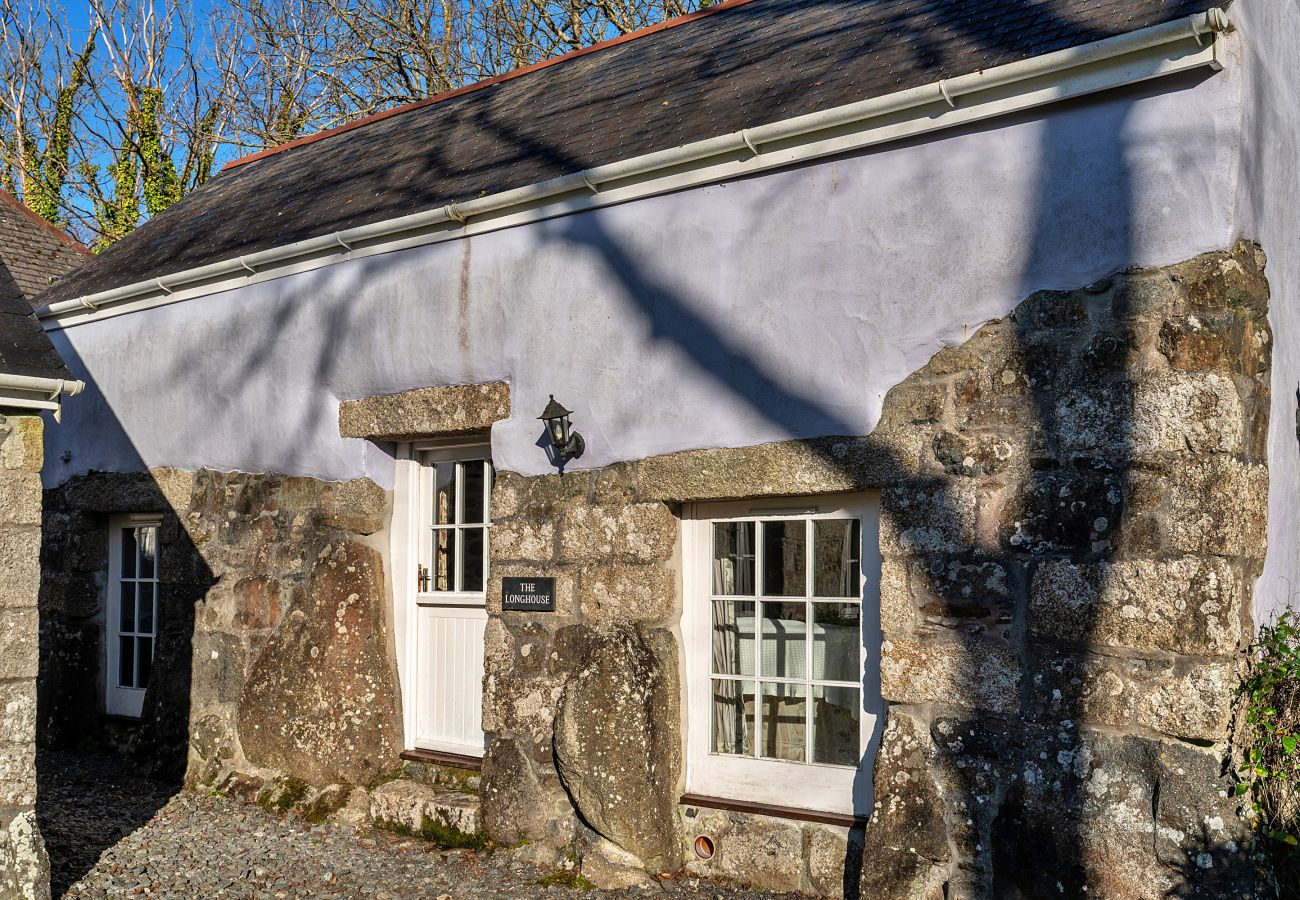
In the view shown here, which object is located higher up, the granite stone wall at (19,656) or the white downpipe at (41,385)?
the white downpipe at (41,385)

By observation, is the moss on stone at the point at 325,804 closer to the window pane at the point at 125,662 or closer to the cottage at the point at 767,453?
the cottage at the point at 767,453

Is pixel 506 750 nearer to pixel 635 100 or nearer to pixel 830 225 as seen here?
pixel 830 225

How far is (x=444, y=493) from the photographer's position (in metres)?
7.13

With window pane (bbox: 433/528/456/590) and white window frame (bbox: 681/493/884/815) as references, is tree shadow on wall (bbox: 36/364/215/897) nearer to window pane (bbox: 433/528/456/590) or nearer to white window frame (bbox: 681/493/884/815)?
window pane (bbox: 433/528/456/590)

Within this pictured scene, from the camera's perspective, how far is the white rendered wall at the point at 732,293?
178 inches

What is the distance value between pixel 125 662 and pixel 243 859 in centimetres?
321

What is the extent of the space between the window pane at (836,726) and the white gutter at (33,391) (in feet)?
10.6

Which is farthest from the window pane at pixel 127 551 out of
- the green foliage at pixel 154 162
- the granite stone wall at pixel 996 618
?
the green foliage at pixel 154 162

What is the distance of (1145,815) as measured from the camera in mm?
4281

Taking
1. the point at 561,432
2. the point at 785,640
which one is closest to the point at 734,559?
the point at 785,640

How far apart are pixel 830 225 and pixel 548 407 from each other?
1.60 metres

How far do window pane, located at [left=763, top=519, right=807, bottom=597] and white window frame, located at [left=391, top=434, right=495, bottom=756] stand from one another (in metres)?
2.10

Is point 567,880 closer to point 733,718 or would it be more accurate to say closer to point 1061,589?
point 733,718

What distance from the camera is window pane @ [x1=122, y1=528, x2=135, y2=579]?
881 centimetres
